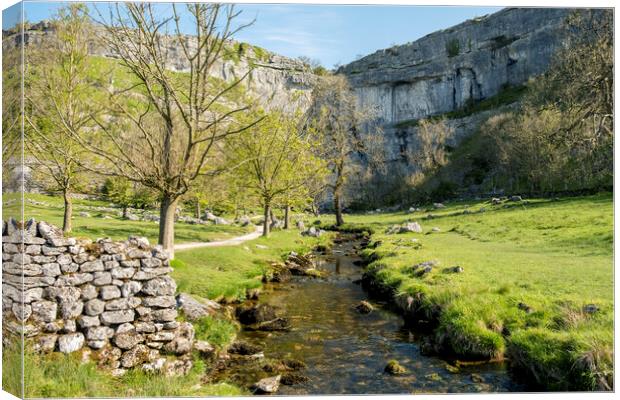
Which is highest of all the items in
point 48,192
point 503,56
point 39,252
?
point 503,56

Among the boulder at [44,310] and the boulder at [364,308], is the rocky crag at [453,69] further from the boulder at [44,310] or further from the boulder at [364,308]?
the boulder at [44,310]

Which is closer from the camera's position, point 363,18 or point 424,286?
point 363,18

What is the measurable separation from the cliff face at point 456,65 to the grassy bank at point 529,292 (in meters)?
86.1

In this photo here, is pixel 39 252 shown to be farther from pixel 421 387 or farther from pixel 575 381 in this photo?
pixel 575 381

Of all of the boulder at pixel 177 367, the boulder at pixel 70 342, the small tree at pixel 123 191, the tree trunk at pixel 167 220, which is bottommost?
the boulder at pixel 177 367

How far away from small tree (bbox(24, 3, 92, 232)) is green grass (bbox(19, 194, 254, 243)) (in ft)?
3.69

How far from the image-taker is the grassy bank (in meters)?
8.98

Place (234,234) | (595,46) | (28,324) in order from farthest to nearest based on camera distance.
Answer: (234,234)
(595,46)
(28,324)

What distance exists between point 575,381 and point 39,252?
10.1 metres

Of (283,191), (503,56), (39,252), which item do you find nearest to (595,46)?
(283,191)

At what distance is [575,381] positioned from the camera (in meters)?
8.41

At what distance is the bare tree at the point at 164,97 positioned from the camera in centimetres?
1378

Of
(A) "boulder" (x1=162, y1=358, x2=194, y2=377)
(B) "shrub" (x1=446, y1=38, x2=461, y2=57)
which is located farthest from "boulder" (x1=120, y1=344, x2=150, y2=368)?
(B) "shrub" (x1=446, y1=38, x2=461, y2=57)

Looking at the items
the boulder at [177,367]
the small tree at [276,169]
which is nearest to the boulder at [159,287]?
the boulder at [177,367]
